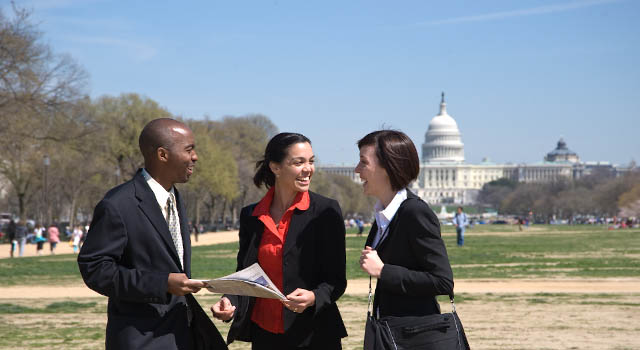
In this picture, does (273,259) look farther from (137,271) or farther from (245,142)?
(245,142)

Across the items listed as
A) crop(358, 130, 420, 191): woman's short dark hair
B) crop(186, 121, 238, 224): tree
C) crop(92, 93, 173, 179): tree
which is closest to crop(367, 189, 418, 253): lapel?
crop(358, 130, 420, 191): woman's short dark hair

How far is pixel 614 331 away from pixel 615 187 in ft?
357

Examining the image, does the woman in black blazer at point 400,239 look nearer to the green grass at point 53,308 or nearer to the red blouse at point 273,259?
the red blouse at point 273,259

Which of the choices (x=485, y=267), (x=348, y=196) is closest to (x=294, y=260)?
(x=485, y=267)

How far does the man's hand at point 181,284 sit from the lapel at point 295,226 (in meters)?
0.95

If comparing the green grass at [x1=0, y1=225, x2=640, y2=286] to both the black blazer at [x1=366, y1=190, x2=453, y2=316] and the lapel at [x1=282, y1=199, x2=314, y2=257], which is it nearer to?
the lapel at [x1=282, y1=199, x2=314, y2=257]

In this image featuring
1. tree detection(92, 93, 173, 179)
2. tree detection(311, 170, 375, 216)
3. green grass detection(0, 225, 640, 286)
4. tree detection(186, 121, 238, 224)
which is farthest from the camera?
tree detection(311, 170, 375, 216)

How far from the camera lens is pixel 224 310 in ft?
18.6

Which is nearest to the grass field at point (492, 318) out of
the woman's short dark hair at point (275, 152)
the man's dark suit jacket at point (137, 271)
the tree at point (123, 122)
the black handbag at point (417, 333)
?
the woman's short dark hair at point (275, 152)

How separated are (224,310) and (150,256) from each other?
72 centimetres

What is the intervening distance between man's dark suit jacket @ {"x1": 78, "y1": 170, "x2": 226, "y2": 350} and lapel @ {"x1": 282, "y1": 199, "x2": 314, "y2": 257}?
31.1 inches

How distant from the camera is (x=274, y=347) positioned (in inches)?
229

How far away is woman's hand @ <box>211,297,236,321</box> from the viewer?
5.66 m

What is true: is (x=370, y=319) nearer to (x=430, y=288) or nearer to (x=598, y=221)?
(x=430, y=288)
